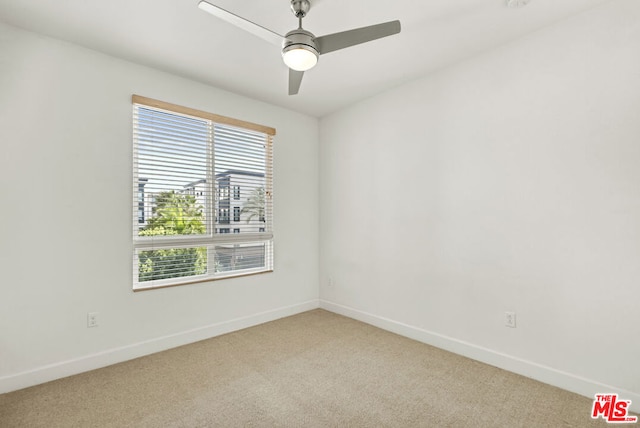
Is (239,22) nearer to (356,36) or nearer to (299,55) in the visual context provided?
(299,55)

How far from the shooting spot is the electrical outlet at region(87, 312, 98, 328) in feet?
8.03

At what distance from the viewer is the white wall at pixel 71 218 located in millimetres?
2180

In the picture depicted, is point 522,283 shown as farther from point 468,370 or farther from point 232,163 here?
point 232,163

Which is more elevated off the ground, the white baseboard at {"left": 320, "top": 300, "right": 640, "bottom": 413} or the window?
the window

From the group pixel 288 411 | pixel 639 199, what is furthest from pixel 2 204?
pixel 639 199

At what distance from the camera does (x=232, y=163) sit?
337 cm

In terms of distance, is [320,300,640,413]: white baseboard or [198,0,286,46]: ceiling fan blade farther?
[320,300,640,413]: white baseboard

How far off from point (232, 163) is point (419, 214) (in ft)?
6.82

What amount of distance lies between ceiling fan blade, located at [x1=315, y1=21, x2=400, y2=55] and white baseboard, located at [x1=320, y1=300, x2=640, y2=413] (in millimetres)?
2524

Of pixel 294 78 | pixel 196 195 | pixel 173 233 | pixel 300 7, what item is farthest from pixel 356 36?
pixel 173 233

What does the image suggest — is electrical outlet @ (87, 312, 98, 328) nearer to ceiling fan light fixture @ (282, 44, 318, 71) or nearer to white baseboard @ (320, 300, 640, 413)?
ceiling fan light fixture @ (282, 44, 318, 71)

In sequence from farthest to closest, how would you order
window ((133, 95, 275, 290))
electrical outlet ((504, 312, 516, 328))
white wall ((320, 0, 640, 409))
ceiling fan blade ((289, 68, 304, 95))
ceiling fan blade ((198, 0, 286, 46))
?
window ((133, 95, 275, 290))
electrical outlet ((504, 312, 516, 328))
ceiling fan blade ((289, 68, 304, 95))
white wall ((320, 0, 640, 409))
ceiling fan blade ((198, 0, 286, 46))

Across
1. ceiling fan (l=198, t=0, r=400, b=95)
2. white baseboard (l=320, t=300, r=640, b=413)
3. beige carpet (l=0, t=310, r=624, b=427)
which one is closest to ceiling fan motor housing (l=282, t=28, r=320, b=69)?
ceiling fan (l=198, t=0, r=400, b=95)

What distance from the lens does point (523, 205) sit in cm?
234
